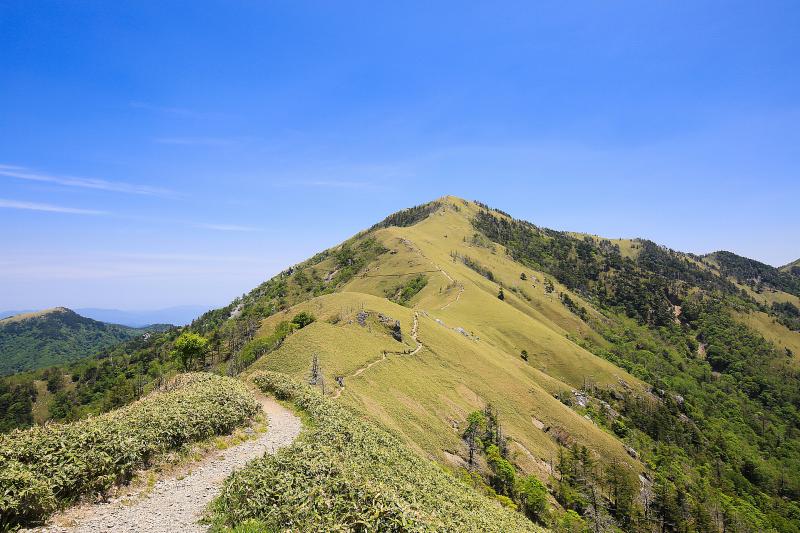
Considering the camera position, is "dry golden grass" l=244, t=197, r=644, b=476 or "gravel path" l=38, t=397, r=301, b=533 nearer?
"gravel path" l=38, t=397, r=301, b=533

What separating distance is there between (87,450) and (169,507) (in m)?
5.42

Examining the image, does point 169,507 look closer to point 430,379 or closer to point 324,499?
point 324,499

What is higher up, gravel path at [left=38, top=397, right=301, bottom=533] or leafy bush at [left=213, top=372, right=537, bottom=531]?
leafy bush at [left=213, top=372, right=537, bottom=531]

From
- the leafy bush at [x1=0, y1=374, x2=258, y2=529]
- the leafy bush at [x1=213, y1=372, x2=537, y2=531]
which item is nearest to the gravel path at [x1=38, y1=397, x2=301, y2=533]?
the leafy bush at [x1=0, y1=374, x2=258, y2=529]

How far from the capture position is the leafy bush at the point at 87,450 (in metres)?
17.5

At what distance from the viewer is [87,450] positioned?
2142 centimetres

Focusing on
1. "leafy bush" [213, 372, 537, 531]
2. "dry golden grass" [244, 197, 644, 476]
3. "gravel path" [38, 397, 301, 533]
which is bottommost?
"dry golden grass" [244, 197, 644, 476]

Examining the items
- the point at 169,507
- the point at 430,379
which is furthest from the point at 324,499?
the point at 430,379

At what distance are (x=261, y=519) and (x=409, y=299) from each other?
181 meters

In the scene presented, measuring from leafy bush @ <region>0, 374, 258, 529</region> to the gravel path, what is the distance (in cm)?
117

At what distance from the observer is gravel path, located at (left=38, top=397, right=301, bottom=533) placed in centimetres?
1845

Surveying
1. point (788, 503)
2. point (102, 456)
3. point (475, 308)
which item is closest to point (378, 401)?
point (102, 456)

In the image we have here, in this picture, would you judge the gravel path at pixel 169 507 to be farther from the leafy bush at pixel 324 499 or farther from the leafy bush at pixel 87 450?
the leafy bush at pixel 324 499

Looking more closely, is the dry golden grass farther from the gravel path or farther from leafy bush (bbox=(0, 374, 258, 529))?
the gravel path
